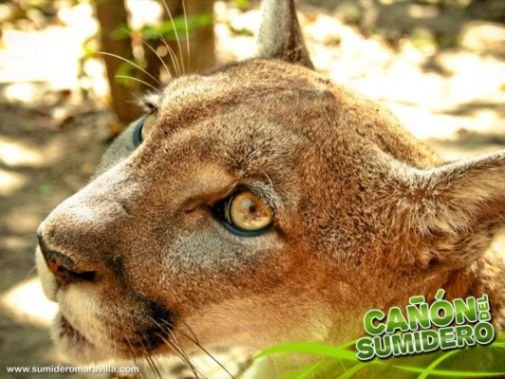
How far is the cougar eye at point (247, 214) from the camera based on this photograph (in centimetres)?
305

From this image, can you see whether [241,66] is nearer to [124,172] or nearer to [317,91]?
[317,91]

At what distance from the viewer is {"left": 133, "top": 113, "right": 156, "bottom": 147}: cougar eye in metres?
3.69

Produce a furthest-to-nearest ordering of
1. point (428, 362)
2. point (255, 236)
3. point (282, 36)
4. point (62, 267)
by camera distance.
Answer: point (282, 36), point (255, 236), point (62, 267), point (428, 362)

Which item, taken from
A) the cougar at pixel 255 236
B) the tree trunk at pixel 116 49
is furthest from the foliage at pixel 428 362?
the tree trunk at pixel 116 49

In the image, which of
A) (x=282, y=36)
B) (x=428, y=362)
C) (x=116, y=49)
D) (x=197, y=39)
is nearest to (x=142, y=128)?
(x=282, y=36)

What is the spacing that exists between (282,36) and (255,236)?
5.01ft

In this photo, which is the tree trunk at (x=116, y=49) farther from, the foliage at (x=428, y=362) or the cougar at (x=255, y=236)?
the foliage at (x=428, y=362)

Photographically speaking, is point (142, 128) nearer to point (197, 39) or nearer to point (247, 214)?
point (247, 214)

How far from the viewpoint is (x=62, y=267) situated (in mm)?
2934

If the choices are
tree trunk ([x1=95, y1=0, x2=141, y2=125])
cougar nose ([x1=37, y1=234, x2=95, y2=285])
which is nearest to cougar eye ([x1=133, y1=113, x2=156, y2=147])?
cougar nose ([x1=37, y1=234, x2=95, y2=285])

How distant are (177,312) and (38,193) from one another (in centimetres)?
351

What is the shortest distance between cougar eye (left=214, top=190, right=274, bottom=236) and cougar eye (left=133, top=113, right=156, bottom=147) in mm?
802

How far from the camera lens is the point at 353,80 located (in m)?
8.05

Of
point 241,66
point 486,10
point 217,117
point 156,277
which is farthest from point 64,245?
point 486,10
